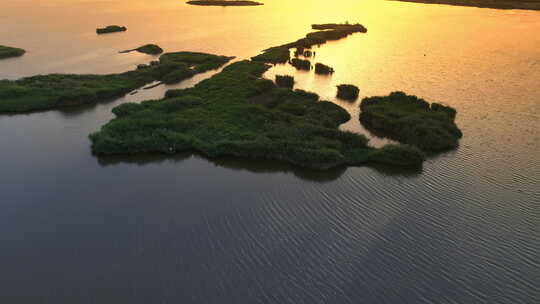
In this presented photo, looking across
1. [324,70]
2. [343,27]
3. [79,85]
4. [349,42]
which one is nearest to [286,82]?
[324,70]

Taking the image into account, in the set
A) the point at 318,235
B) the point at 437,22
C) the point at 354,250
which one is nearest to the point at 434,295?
→ the point at 354,250

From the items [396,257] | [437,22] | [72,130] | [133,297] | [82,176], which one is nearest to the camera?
[133,297]

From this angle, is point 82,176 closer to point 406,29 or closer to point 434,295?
point 434,295

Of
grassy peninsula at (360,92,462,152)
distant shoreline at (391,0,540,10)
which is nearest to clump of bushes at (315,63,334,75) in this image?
grassy peninsula at (360,92,462,152)

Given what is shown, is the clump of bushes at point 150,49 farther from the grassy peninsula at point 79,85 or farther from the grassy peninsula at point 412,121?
the grassy peninsula at point 412,121

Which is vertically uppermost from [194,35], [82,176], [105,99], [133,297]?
[194,35]

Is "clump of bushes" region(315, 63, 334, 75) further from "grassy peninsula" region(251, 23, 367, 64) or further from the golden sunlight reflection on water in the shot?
"grassy peninsula" region(251, 23, 367, 64)

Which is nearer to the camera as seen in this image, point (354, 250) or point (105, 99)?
point (354, 250)
